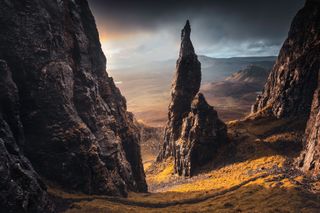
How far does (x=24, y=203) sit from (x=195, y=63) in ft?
314

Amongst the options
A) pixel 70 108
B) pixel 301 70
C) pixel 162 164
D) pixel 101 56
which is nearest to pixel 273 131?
pixel 301 70

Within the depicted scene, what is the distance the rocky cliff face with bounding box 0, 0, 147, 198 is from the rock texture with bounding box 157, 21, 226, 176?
39183 millimetres

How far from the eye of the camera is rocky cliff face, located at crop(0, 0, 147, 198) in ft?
187

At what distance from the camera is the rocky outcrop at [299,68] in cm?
9669

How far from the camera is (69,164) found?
191ft

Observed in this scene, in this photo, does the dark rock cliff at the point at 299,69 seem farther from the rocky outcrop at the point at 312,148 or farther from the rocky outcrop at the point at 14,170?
the rocky outcrop at the point at 14,170

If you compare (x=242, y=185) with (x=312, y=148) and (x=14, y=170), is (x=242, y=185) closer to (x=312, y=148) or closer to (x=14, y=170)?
(x=312, y=148)

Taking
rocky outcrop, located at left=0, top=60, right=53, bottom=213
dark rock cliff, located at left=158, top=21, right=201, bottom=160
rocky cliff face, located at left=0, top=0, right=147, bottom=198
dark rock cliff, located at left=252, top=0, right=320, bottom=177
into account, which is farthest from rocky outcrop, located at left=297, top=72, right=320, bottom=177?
rocky outcrop, located at left=0, top=60, right=53, bottom=213

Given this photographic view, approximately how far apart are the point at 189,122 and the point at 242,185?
41.5 m

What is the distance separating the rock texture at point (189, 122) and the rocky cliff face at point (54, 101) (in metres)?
39.2

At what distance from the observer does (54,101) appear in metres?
59.0

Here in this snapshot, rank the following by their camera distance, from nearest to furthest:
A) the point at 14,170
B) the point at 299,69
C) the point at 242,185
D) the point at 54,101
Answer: the point at 14,170 < the point at 54,101 < the point at 242,185 < the point at 299,69

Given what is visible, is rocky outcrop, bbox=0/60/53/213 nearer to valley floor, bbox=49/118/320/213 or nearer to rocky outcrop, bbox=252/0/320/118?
valley floor, bbox=49/118/320/213

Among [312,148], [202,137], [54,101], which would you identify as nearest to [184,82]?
[202,137]
